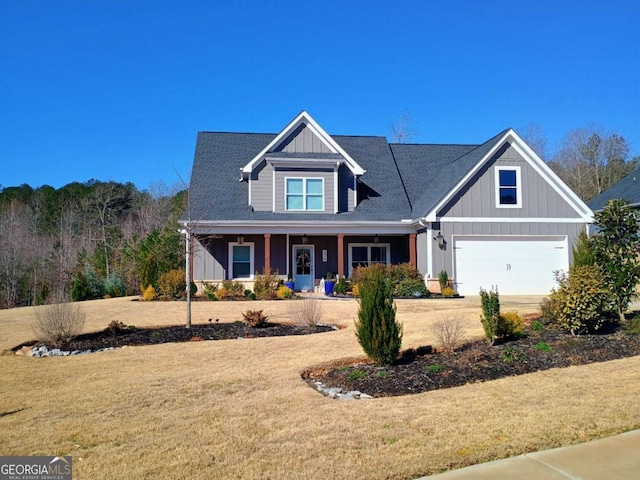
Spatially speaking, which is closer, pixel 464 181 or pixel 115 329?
pixel 115 329

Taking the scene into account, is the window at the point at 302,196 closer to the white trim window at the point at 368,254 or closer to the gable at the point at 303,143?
the gable at the point at 303,143

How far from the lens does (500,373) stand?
24.4 ft

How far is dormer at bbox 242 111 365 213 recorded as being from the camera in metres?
21.3

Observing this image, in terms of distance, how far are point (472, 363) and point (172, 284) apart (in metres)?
13.8

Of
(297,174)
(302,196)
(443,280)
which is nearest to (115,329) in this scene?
(302,196)

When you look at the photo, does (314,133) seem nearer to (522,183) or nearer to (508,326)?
(522,183)

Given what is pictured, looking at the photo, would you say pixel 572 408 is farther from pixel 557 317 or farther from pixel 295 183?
pixel 295 183

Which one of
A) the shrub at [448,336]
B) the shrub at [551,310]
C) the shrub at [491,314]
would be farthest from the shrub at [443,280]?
the shrub at [491,314]

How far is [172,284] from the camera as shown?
62.7 feet

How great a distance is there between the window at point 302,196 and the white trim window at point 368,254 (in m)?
2.55

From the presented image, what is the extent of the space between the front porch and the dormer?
133 centimetres

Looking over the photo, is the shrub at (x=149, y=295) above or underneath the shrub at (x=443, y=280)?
underneath

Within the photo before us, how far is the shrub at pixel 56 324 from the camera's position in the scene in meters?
10.4

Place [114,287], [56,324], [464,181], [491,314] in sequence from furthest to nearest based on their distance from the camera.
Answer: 1. [114,287]
2. [464,181]
3. [56,324]
4. [491,314]
